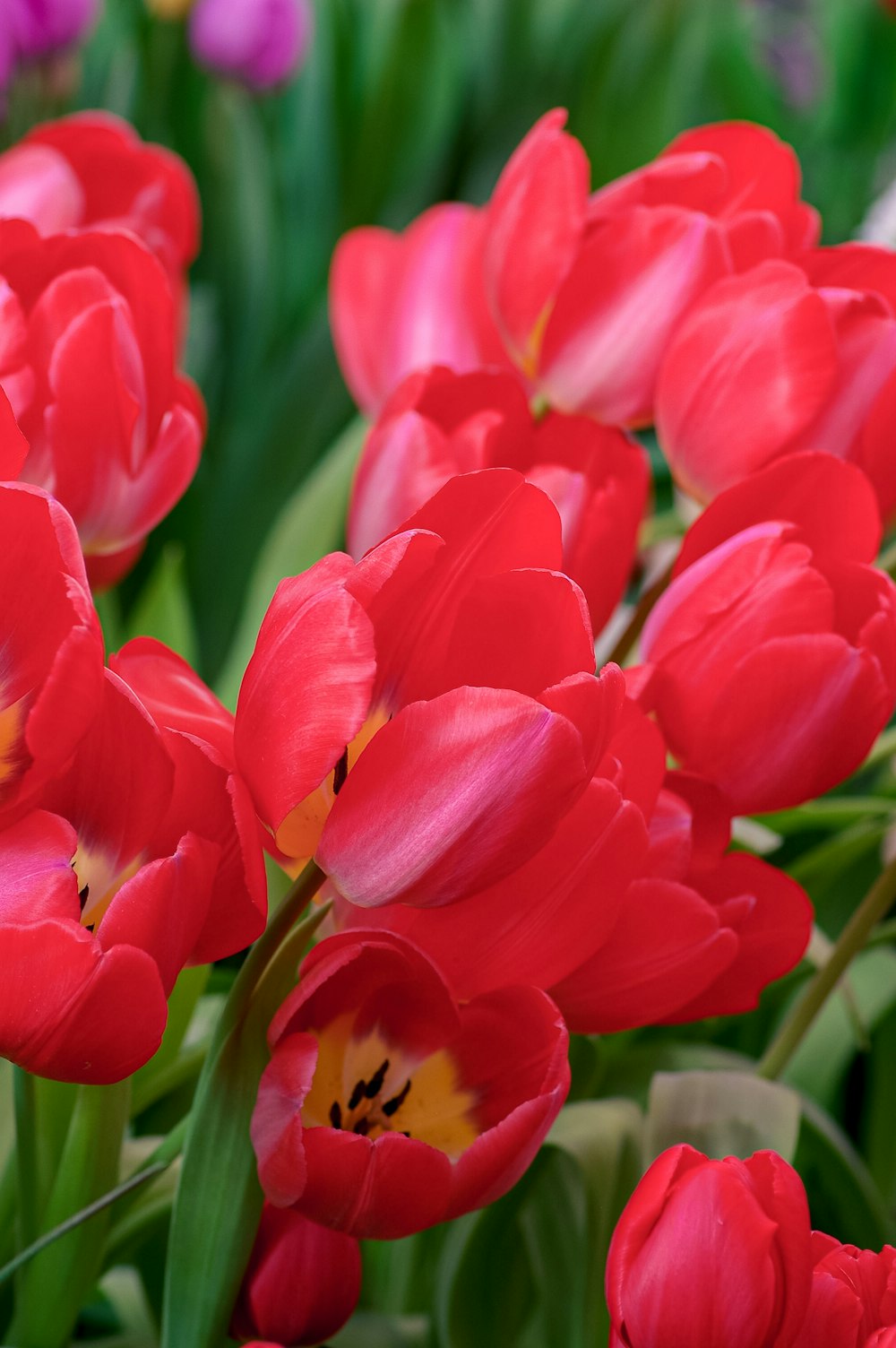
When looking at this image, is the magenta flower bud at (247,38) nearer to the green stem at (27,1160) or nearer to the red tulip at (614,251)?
the red tulip at (614,251)

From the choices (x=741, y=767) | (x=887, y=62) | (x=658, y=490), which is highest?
(x=741, y=767)

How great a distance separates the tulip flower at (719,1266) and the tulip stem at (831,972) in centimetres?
13

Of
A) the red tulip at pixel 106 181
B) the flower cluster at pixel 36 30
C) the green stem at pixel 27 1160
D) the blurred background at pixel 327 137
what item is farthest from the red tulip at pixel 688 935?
the flower cluster at pixel 36 30

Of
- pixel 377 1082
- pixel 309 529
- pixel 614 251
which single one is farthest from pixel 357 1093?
pixel 309 529

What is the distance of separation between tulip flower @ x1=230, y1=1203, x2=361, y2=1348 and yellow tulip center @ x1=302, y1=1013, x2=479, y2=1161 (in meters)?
0.02

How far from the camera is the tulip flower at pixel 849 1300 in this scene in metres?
0.22

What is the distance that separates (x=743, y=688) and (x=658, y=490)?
0.58 m

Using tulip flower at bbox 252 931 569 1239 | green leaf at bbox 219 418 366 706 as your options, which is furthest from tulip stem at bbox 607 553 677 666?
green leaf at bbox 219 418 366 706

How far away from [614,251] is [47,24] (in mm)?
669

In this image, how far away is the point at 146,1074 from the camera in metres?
0.38

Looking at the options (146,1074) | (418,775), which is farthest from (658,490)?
(418,775)

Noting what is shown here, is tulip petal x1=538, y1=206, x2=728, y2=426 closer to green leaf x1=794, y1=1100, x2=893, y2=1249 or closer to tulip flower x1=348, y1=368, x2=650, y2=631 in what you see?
tulip flower x1=348, y1=368, x2=650, y2=631

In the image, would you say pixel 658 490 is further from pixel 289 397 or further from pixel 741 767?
pixel 741 767

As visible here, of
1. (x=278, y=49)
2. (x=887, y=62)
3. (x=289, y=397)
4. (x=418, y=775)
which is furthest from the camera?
(x=887, y=62)
